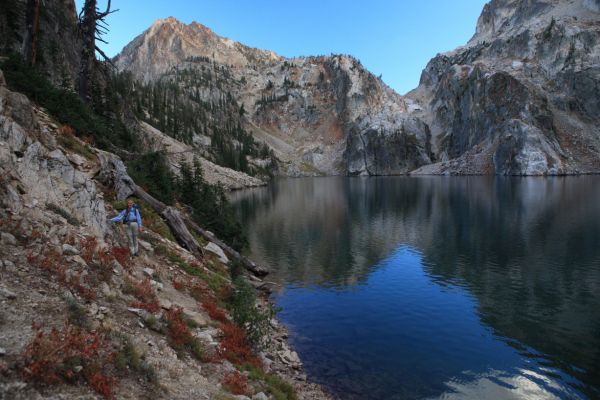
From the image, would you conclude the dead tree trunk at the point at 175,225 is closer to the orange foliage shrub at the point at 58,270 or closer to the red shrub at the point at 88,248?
the red shrub at the point at 88,248

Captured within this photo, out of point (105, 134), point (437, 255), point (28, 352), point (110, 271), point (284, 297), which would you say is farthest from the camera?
point (437, 255)

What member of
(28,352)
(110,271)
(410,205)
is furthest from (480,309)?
(410,205)

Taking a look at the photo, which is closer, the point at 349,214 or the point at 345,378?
the point at 345,378

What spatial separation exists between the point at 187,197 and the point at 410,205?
178 ft

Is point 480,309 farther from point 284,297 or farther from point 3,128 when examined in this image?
point 3,128

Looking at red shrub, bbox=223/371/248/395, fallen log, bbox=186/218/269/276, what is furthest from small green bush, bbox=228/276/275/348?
fallen log, bbox=186/218/269/276

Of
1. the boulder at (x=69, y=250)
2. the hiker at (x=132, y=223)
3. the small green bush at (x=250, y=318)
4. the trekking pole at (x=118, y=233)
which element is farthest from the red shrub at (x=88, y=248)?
the small green bush at (x=250, y=318)

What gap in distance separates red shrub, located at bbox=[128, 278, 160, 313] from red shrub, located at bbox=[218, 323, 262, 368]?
3.20m

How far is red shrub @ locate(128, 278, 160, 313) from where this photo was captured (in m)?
14.5

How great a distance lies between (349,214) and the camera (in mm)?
74688

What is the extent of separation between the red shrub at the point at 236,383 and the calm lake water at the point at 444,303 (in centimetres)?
597

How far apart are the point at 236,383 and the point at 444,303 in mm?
21226

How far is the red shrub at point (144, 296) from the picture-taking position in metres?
14.5

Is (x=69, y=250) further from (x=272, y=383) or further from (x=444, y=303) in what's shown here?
(x=444, y=303)
